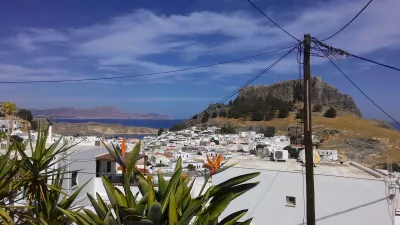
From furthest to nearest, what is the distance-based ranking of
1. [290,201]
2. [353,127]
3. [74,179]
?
[353,127]
[74,179]
[290,201]

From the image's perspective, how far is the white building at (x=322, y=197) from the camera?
12.4 m

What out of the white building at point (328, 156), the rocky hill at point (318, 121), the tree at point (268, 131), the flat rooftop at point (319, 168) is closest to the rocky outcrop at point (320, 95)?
the rocky hill at point (318, 121)

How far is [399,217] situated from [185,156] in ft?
123

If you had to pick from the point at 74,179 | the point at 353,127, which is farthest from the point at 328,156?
the point at 353,127

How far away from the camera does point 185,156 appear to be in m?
49.8

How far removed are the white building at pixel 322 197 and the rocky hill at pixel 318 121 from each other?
127ft

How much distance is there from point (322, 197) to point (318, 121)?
89.9 m

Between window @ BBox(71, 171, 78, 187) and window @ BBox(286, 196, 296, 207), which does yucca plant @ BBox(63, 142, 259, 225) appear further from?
window @ BBox(71, 171, 78, 187)

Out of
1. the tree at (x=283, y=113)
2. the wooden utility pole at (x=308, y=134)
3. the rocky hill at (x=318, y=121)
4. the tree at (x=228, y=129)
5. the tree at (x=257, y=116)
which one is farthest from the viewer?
the tree at (x=257, y=116)

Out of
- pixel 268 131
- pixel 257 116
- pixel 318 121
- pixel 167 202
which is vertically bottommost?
pixel 268 131

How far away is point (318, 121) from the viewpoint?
99.4 metres

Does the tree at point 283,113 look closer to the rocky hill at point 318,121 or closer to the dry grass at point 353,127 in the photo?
the rocky hill at point 318,121

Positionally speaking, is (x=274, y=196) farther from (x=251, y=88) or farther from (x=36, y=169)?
(x=251, y=88)

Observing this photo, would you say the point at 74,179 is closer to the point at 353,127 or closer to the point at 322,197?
the point at 322,197
